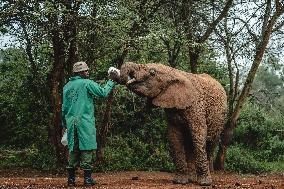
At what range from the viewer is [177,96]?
28.9ft

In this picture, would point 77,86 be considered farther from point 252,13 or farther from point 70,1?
point 252,13

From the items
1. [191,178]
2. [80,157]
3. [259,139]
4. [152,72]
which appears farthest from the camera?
[259,139]

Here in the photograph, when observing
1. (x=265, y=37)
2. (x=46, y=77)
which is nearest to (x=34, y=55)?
(x=46, y=77)

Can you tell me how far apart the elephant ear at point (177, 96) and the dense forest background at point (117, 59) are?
6.34 feet

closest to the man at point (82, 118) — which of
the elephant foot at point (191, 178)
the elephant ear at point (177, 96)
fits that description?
the elephant ear at point (177, 96)

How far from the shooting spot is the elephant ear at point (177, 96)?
878 centimetres

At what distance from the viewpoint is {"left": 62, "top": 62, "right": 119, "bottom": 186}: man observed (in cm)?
814

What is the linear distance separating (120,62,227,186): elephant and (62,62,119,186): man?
48 centimetres

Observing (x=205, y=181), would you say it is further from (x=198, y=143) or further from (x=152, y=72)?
(x=152, y=72)

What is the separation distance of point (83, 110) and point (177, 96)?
1670mm

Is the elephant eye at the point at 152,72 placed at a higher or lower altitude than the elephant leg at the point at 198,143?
higher

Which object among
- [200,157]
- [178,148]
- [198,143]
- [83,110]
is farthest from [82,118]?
[200,157]

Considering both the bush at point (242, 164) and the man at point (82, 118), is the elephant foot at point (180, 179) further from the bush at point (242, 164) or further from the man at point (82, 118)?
the bush at point (242, 164)

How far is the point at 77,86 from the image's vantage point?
27.0ft
